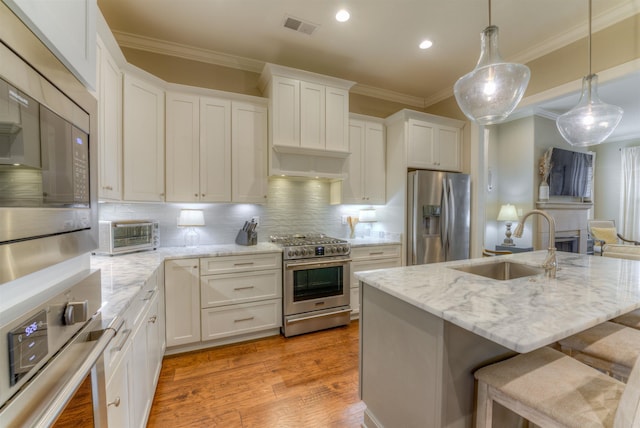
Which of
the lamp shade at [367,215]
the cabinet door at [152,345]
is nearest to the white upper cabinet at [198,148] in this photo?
the cabinet door at [152,345]

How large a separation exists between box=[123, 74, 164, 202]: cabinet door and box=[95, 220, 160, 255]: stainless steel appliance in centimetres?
25

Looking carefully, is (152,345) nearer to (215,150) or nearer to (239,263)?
(239,263)

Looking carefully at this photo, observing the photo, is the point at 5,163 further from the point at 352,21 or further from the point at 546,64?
the point at 546,64

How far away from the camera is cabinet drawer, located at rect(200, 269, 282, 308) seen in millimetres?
2529

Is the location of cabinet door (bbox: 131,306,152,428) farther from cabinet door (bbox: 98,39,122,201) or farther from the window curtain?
the window curtain

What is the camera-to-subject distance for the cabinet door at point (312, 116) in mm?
3041

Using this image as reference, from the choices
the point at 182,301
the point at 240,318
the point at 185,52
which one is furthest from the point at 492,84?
the point at 185,52

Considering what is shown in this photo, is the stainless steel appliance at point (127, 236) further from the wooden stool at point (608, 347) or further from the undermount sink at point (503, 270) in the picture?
the wooden stool at point (608, 347)

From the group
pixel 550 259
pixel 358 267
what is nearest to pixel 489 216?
pixel 358 267

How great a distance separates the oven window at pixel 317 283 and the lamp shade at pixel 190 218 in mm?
1137

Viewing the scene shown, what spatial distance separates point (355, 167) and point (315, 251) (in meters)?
1.34

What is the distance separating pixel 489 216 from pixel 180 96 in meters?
5.28

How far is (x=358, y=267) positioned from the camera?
10.6ft

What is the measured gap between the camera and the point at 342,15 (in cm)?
241
